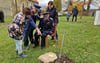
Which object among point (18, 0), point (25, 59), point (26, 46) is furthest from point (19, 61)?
point (18, 0)

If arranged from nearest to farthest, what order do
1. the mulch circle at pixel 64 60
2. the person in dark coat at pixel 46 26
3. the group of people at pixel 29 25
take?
the group of people at pixel 29 25, the mulch circle at pixel 64 60, the person in dark coat at pixel 46 26

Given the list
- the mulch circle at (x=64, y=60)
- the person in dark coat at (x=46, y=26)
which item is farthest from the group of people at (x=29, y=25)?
the mulch circle at (x=64, y=60)

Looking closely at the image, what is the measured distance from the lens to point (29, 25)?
3.51 m

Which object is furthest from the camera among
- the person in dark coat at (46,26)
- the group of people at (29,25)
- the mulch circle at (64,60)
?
the person in dark coat at (46,26)

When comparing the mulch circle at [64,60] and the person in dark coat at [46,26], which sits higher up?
the person in dark coat at [46,26]

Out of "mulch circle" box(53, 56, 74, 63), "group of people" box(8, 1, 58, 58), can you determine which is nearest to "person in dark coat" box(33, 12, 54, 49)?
"group of people" box(8, 1, 58, 58)

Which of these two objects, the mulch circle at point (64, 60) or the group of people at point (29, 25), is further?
the mulch circle at point (64, 60)

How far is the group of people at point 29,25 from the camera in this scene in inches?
101

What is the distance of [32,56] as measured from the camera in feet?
10.4

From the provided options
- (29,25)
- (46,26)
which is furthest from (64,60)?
(29,25)

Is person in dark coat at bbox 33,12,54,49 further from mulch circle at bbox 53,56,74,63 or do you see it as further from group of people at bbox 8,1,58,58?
mulch circle at bbox 53,56,74,63

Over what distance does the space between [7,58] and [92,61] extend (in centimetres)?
281

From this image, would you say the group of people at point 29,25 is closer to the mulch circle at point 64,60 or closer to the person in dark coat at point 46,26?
the person in dark coat at point 46,26

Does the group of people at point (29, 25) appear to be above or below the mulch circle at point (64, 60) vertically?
above
